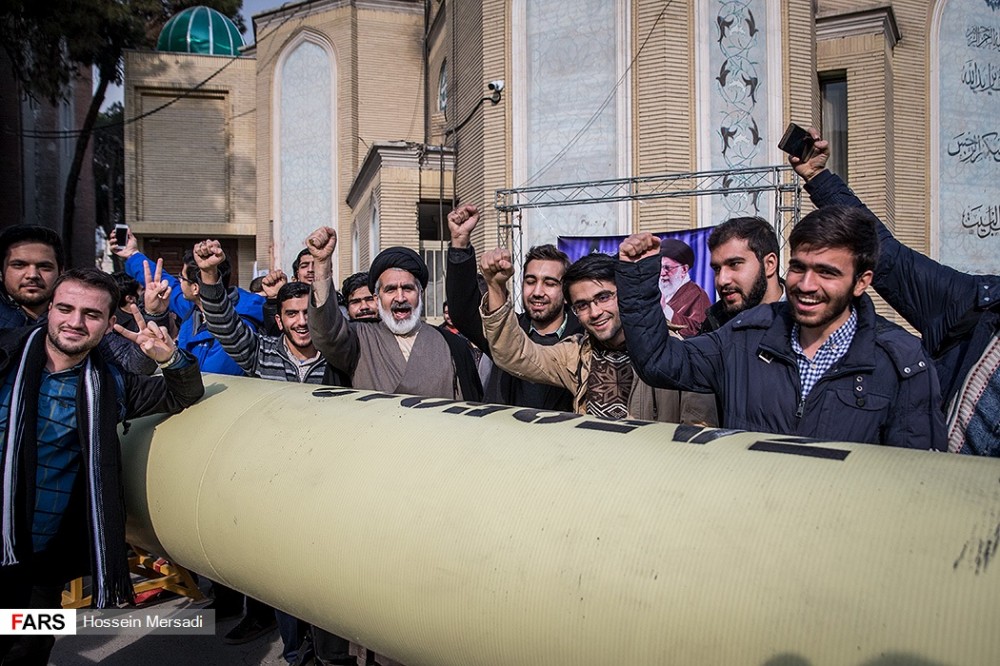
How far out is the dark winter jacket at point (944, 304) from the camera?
7.02 ft

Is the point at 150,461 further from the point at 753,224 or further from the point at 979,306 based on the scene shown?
the point at 979,306

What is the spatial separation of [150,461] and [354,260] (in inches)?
614

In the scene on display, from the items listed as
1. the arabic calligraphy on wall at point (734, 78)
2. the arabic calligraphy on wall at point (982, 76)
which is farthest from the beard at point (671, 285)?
the arabic calligraphy on wall at point (982, 76)

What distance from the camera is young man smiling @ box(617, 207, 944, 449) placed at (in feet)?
6.29

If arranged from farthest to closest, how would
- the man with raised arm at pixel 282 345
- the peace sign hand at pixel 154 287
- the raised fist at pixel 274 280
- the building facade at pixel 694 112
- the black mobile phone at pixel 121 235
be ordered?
the building facade at pixel 694 112, the black mobile phone at pixel 121 235, the raised fist at pixel 274 280, the man with raised arm at pixel 282 345, the peace sign hand at pixel 154 287

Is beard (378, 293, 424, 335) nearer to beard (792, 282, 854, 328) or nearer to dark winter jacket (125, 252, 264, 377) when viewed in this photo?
dark winter jacket (125, 252, 264, 377)

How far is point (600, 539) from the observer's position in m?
1.62

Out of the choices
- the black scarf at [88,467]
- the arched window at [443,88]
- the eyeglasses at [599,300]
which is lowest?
the black scarf at [88,467]

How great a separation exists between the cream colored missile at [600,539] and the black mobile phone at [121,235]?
2737 millimetres

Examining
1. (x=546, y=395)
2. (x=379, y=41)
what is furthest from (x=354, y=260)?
(x=546, y=395)

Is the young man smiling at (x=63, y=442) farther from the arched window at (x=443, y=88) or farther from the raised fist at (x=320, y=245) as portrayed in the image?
the arched window at (x=443, y=88)

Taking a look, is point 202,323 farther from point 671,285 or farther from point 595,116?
point 595,116

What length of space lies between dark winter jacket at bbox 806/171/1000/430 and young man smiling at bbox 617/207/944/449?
0.79ft

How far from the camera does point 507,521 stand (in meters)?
1.77
